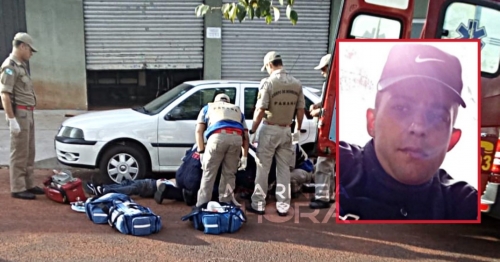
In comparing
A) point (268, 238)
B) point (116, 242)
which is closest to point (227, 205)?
point (268, 238)

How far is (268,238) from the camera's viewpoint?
181 inches

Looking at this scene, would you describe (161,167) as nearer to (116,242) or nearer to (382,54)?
(116,242)

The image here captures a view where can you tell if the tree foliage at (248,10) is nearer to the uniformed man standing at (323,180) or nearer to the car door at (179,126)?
the uniformed man standing at (323,180)

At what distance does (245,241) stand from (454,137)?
2143mm

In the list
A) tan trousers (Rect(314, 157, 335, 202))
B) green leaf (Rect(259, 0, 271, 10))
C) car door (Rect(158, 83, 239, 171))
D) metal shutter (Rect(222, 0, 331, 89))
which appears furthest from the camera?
metal shutter (Rect(222, 0, 331, 89))

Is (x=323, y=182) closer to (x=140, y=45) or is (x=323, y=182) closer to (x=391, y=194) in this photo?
(x=391, y=194)

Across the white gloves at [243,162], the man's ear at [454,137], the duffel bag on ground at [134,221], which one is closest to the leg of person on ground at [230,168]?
the white gloves at [243,162]

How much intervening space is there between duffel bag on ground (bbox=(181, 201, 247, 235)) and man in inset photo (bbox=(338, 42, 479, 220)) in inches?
51.2

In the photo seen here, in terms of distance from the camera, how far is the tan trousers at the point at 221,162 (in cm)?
496

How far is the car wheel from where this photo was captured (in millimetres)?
6016

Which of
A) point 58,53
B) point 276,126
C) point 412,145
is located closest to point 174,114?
point 276,126

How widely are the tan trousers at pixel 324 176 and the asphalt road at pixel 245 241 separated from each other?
0.37 meters

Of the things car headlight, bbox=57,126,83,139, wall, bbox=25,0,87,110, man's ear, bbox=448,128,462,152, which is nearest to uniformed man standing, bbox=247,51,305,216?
man's ear, bbox=448,128,462,152

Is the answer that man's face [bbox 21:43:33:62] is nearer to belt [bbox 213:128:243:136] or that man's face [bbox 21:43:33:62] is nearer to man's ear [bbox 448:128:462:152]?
belt [bbox 213:128:243:136]
